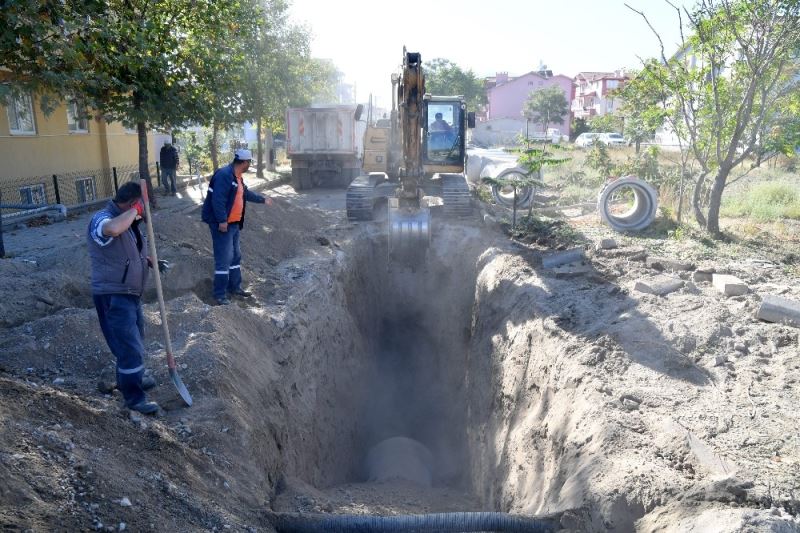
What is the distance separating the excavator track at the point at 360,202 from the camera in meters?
13.4

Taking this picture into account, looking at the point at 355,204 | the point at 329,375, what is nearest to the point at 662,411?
the point at 329,375

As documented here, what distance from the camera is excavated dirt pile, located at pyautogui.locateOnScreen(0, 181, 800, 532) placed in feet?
12.9

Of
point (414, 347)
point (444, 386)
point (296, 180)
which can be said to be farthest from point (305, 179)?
point (444, 386)

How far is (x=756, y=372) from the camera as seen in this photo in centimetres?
561

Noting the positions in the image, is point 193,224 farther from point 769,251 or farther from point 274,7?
point 274,7

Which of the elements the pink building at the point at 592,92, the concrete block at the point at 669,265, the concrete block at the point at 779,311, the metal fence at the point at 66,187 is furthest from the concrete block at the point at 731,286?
the pink building at the point at 592,92

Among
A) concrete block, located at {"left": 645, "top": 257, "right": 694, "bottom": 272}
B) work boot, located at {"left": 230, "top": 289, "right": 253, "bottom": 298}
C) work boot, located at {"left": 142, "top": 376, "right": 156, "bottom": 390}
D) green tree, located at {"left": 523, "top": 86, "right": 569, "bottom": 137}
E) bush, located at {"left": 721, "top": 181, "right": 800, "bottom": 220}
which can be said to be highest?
green tree, located at {"left": 523, "top": 86, "right": 569, "bottom": 137}

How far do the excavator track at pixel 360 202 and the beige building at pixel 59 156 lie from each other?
268 inches

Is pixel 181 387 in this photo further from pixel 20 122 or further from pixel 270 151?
pixel 270 151

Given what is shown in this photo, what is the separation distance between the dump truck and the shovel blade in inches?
656

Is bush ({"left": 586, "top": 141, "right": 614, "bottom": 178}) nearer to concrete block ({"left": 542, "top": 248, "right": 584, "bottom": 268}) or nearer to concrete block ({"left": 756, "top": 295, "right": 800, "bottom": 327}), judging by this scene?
concrete block ({"left": 542, "top": 248, "right": 584, "bottom": 268})

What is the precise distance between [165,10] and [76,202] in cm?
764

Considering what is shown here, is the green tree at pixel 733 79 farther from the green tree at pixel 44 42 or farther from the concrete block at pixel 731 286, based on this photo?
the green tree at pixel 44 42

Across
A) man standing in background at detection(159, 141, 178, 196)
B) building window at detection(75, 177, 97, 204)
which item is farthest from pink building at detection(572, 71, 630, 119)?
building window at detection(75, 177, 97, 204)
